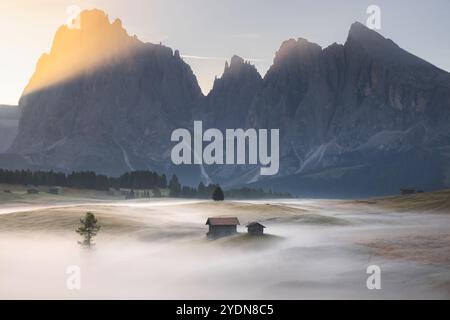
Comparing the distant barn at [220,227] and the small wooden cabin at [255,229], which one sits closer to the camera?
the small wooden cabin at [255,229]

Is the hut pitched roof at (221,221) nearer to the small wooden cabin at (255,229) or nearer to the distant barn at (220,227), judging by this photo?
the distant barn at (220,227)

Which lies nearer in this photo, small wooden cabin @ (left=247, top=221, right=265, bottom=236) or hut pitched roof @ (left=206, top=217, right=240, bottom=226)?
small wooden cabin @ (left=247, top=221, right=265, bottom=236)

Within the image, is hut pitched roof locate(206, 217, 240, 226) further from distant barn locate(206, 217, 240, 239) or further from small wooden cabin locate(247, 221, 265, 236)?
small wooden cabin locate(247, 221, 265, 236)

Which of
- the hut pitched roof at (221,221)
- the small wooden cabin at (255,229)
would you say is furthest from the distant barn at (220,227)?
the small wooden cabin at (255,229)

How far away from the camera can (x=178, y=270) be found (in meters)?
53.2

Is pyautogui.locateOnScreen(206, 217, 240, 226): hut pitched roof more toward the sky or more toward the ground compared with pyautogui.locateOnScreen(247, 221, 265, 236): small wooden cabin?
more toward the sky

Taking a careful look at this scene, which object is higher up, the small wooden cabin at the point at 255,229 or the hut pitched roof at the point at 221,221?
the hut pitched roof at the point at 221,221

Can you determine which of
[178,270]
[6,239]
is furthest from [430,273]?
[6,239]

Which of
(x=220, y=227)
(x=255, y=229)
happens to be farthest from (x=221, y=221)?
(x=255, y=229)

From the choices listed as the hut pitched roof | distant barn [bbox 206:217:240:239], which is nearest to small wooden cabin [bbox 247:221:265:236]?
the hut pitched roof

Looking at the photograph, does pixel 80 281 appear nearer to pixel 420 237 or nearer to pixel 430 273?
pixel 430 273

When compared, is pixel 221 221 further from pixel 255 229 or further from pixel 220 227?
pixel 255 229

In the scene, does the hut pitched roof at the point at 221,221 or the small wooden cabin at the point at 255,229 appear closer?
the small wooden cabin at the point at 255,229
